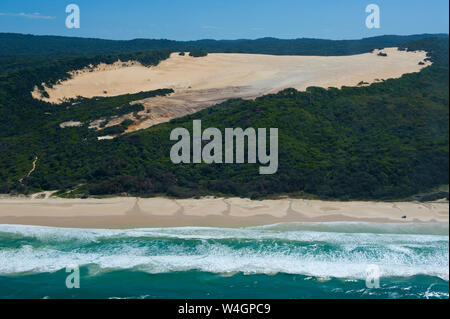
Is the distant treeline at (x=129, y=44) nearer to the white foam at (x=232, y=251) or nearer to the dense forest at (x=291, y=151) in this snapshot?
the dense forest at (x=291, y=151)

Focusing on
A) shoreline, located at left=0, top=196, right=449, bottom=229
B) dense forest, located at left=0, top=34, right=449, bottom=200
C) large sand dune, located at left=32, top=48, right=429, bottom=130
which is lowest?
shoreline, located at left=0, top=196, right=449, bottom=229

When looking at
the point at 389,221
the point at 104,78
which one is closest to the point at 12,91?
the point at 104,78

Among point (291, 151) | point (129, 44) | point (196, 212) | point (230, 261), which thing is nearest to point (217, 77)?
point (291, 151)

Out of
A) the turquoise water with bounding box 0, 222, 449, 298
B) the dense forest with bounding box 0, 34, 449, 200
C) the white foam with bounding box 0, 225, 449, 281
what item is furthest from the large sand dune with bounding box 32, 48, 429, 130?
the turquoise water with bounding box 0, 222, 449, 298

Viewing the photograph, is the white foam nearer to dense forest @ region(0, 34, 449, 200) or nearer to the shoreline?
the shoreline

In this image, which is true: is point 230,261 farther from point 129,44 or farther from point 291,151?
point 129,44

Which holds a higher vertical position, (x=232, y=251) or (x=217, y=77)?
(x=217, y=77)
